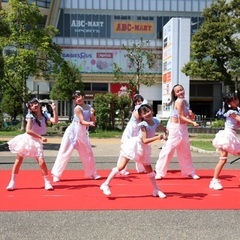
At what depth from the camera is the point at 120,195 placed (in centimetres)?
698

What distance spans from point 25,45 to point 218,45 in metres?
15.3

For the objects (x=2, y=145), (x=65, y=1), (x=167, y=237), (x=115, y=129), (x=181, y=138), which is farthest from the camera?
(x=65, y=1)

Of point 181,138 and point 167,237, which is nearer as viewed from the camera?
point 167,237

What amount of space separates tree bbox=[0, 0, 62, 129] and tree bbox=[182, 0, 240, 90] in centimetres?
1243

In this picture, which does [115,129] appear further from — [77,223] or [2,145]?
[77,223]

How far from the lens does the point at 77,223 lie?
5.34m

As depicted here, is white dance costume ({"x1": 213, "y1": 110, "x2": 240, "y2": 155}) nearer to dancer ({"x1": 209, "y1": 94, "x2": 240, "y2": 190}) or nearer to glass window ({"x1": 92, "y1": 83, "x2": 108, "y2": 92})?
dancer ({"x1": 209, "y1": 94, "x2": 240, "y2": 190})

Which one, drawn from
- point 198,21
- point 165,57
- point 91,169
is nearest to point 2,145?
point 91,169

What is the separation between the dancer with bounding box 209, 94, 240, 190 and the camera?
7430 millimetres

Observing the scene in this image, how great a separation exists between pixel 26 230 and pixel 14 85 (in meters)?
23.4

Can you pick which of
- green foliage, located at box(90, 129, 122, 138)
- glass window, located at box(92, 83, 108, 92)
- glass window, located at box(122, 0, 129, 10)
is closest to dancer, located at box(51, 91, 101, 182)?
green foliage, located at box(90, 129, 122, 138)

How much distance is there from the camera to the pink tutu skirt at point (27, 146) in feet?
23.5

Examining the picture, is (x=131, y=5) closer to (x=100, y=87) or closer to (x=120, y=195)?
(x=100, y=87)

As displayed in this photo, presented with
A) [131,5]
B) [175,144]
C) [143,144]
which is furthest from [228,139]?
[131,5]
